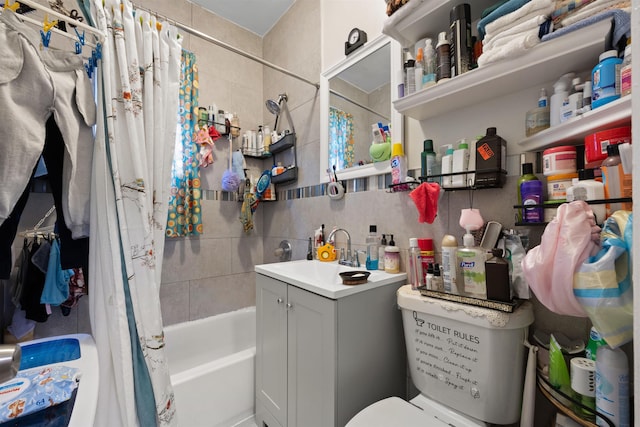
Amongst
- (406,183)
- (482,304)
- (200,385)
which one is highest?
(406,183)

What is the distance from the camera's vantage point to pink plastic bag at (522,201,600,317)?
60 cm

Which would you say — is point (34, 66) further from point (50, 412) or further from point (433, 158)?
point (433, 158)

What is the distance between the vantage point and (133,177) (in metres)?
0.98

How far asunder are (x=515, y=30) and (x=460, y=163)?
444 mm

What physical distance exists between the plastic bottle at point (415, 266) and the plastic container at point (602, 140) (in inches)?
24.6

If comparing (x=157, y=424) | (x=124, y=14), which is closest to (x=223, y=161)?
(x=124, y=14)

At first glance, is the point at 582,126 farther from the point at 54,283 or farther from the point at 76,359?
the point at 54,283

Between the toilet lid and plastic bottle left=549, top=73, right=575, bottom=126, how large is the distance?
1.06 meters

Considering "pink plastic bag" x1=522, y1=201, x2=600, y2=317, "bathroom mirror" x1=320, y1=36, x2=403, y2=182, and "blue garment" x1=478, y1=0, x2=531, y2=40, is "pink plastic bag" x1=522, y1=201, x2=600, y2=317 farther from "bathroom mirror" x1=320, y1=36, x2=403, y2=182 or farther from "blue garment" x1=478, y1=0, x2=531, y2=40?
"bathroom mirror" x1=320, y1=36, x2=403, y2=182

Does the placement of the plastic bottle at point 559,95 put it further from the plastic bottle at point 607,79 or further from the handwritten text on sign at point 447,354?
the handwritten text on sign at point 447,354

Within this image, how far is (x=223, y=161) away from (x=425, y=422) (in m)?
2.14

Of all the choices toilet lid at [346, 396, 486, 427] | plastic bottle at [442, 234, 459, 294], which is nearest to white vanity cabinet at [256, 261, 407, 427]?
toilet lid at [346, 396, 486, 427]

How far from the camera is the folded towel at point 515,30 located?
0.78 meters

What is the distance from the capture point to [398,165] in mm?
1281
